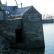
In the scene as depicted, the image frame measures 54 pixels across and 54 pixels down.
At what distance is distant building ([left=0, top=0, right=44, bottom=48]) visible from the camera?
2775 centimetres

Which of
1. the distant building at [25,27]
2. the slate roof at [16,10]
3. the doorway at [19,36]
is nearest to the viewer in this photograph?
the distant building at [25,27]

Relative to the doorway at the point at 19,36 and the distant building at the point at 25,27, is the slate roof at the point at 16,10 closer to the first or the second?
the distant building at the point at 25,27

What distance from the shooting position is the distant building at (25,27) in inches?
1093

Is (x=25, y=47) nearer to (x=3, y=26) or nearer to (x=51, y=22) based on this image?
(x=3, y=26)

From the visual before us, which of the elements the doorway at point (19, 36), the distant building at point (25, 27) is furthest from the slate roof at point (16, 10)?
the doorway at point (19, 36)

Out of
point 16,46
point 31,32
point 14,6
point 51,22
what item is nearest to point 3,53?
point 16,46

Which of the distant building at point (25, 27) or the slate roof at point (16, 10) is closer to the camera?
the distant building at point (25, 27)

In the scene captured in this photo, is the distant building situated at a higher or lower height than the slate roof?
lower

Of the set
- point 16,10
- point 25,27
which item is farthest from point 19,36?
point 16,10

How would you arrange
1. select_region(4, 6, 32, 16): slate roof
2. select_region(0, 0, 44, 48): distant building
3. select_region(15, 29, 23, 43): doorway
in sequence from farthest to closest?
select_region(4, 6, 32, 16): slate roof → select_region(15, 29, 23, 43): doorway → select_region(0, 0, 44, 48): distant building

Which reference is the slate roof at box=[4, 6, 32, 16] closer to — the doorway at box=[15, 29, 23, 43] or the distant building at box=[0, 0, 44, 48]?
the distant building at box=[0, 0, 44, 48]

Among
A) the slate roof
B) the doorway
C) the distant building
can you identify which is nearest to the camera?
the distant building

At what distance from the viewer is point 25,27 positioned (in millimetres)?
29469

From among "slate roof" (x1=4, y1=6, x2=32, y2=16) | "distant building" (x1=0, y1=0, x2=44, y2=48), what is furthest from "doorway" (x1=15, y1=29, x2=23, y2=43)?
"slate roof" (x1=4, y1=6, x2=32, y2=16)
